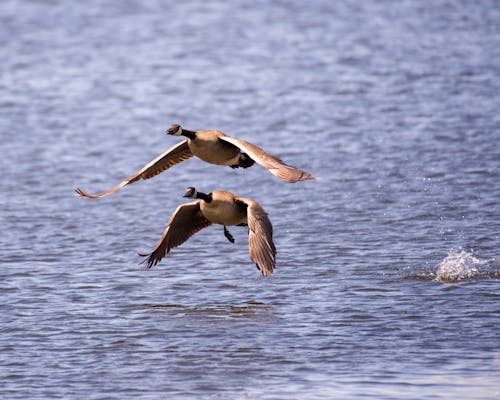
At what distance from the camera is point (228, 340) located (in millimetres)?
11125

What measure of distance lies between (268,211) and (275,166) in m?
5.35

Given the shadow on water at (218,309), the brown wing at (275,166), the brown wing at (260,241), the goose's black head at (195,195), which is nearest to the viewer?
the brown wing at (275,166)

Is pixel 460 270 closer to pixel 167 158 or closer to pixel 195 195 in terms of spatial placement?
pixel 195 195

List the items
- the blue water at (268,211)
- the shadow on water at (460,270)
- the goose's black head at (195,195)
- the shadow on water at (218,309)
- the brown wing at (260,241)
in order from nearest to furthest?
the blue water at (268,211), the brown wing at (260,241), the shadow on water at (218,309), the goose's black head at (195,195), the shadow on water at (460,270)

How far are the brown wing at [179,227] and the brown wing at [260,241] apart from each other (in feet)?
3.55

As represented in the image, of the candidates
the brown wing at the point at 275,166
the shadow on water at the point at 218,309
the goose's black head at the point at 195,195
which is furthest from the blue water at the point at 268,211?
the brown wing at the point at 275,166

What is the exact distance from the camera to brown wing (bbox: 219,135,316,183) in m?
10.8

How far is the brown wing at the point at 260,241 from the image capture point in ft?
36.8

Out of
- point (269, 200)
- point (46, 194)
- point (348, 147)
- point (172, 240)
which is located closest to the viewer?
point (172, 240)

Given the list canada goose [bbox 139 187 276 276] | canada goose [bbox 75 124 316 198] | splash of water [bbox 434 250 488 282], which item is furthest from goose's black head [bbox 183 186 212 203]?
splash of water [bbox 434 250 488 282]

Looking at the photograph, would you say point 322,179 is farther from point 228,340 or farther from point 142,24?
point 142,24

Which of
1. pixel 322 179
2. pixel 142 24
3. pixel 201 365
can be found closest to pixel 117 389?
pixel 201 365

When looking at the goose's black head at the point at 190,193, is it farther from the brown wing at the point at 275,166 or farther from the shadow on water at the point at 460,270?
the shadow on water at the point at 460,270

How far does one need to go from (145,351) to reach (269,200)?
21.2ft
